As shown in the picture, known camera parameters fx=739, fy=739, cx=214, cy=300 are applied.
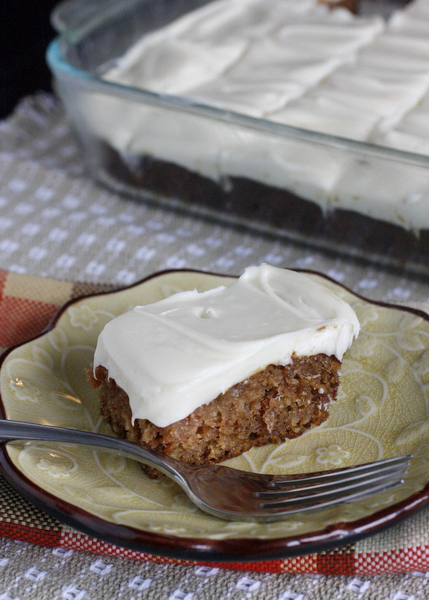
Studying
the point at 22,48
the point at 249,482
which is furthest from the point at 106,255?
the point at 22,48

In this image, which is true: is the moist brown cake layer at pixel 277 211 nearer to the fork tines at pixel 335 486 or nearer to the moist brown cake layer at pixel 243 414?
Answer: the moist brown cake layer at pixel 243 414

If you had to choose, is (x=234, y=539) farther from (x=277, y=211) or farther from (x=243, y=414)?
(x=277, y=211)

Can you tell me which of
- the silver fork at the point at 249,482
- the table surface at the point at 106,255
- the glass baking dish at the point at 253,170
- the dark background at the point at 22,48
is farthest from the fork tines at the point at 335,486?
the dark background at the point at 22,48

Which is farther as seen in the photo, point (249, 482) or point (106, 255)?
point (106, 255)

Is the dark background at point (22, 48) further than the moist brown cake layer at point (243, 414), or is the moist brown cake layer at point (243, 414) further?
the dark background at point (22, 48)

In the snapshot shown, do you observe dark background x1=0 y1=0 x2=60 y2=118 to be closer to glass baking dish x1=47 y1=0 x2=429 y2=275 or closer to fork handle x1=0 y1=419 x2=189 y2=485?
glass baking dish x1=47 y1=0 x2=429 y2=275

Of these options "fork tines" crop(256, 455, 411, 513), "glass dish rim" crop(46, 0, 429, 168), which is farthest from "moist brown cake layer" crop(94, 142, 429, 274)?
"fork tines" crop(256, 455, 411, 513)
